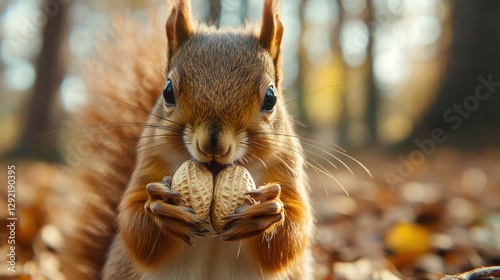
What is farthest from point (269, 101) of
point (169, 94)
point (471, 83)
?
point (471, 83)

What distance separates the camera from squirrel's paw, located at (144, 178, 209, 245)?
1.06m

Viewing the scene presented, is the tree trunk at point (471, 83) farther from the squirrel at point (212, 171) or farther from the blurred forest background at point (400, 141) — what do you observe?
the squirrel at point (212, 171)

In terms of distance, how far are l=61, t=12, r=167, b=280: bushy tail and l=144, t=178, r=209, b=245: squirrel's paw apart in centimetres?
35

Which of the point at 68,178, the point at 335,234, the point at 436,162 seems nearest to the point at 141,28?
the point at 68,178

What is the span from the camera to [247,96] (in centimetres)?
116

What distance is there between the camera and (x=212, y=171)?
117 centimetres

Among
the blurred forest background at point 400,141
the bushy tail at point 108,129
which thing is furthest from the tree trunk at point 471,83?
the bushy tail at point 108,129

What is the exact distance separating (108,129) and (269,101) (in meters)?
0.63

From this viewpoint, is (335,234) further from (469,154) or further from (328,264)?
(469,154)

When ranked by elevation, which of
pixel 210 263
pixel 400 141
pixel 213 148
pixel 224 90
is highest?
pixel 400 141

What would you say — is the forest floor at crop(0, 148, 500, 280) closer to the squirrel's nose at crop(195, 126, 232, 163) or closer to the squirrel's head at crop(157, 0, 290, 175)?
the squirrel's head at crop(157, 0, 290, 175)

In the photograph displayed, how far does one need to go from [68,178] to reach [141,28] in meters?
0.55

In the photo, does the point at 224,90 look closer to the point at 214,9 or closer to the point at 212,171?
the point at 212,171

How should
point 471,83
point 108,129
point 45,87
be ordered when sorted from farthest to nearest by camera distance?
point 45,87, point 471,83, point 108,129
